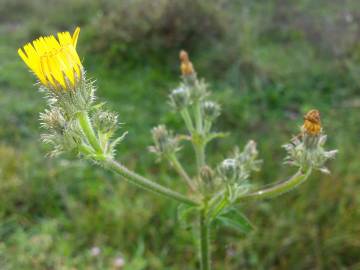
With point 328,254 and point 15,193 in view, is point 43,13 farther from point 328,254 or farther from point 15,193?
point 328,254

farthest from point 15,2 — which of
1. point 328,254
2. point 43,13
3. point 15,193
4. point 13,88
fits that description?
point 328,254

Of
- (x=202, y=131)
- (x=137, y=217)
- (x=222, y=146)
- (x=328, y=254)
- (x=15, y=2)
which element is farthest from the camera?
(x=15, y=2)

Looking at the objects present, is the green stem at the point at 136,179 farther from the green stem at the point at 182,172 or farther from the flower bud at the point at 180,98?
the flower bud at the point at 180,98

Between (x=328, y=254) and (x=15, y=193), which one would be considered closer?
(x=328, y=254)

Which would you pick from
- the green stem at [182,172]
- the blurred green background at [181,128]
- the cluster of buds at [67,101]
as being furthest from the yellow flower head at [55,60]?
the blurred green background at [181,128]

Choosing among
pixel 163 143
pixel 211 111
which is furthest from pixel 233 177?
pixel 211 111

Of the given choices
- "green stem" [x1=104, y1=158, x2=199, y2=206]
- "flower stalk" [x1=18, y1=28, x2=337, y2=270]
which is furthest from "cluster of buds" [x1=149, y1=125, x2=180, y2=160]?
"green stem" [x1=104, y1=158, x2=199, y2=206]

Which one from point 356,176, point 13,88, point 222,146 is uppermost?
point 13,88
